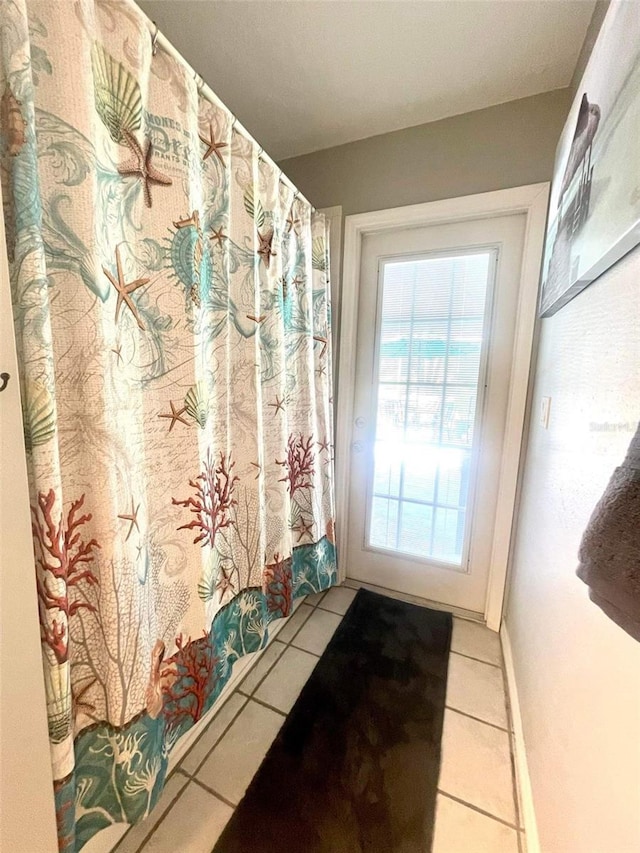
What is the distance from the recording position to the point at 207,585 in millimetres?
978

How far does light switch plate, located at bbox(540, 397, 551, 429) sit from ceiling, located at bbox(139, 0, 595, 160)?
1.21 meters

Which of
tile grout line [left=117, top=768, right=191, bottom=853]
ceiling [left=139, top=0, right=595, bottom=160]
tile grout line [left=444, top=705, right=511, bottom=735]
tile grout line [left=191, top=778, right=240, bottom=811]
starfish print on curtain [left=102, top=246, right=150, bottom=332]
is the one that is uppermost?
ceiling [left=139, top=0, right=595, bottom=160]

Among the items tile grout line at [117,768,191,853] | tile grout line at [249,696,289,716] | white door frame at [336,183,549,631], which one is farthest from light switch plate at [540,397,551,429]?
tile grout line at [117,768,191,853]

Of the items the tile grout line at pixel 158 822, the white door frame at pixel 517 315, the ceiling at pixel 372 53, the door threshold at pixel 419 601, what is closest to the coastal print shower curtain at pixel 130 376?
the tile grout line at pixel 158 822

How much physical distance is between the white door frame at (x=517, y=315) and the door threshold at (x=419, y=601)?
2.6 inches

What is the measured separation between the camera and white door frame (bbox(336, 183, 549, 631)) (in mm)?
1453

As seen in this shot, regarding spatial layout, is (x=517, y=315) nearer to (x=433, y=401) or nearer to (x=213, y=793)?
(x=433, y=401)

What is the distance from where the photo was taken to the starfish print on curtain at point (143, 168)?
2.46 feet

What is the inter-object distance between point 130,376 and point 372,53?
1.46 meters

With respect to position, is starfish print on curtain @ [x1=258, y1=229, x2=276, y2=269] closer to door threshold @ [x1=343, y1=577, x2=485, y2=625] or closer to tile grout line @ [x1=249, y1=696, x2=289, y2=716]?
tile grout line @ [x1=249, y1=696, x2=289, y2=716]

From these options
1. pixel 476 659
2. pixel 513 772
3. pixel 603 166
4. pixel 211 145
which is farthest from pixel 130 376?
pixel 476 659

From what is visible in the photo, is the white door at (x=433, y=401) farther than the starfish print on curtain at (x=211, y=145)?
Yes

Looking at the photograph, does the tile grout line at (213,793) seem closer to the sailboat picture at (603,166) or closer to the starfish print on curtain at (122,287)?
the starfish print on curtain at (122,287)

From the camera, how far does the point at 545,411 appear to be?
3.94 ft
